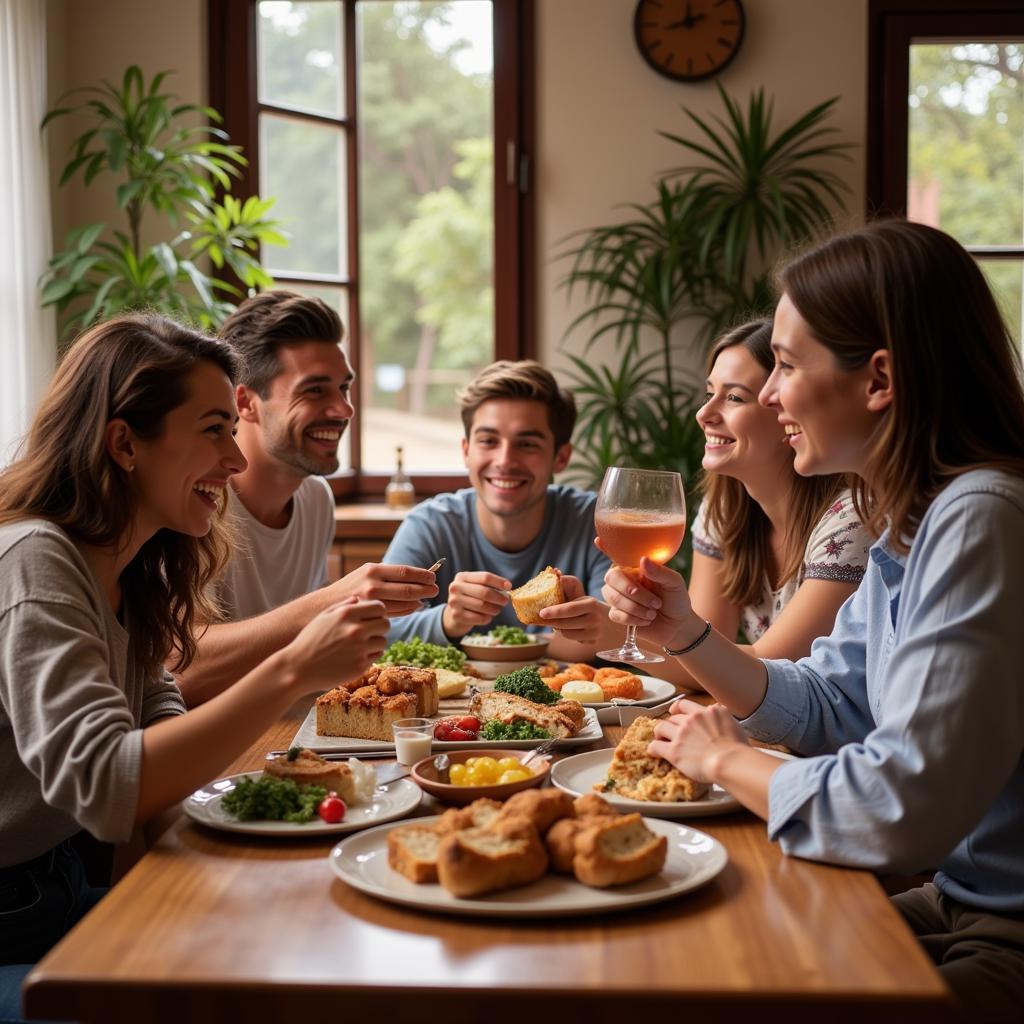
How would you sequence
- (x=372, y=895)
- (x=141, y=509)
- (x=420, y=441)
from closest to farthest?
(x=372, y=895), (x=141, y=509), (x=420, y=441)

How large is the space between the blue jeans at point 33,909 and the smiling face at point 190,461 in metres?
0.52

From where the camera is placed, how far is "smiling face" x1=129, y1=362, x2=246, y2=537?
6.04 ft

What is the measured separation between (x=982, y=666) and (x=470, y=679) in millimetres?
1198

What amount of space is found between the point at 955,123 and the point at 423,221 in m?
2.37

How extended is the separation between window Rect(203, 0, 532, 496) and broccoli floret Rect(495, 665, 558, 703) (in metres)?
3.26

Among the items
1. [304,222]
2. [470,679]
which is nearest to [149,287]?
[304,222]

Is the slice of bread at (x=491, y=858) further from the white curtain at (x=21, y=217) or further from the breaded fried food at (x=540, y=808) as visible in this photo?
the white curtain at (x=21, y=217)

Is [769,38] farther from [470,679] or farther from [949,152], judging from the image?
[470,679]

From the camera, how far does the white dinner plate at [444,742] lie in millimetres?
1847

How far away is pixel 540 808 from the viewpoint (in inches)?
52.9

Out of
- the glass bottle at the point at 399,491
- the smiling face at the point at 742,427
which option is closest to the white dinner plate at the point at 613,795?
the smiling face at the point at 742,427

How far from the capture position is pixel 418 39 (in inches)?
209

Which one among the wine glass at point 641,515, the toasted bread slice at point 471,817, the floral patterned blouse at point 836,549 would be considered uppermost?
the wine glass at point 641,515

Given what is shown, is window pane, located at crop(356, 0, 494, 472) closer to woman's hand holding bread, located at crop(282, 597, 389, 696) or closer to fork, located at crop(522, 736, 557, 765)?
fork, located at crop(522, 736, 557, 765)
